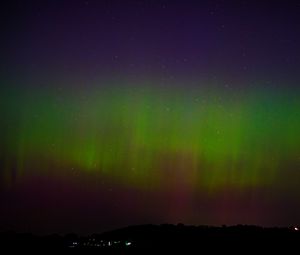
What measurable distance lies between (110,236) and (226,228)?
18.5m

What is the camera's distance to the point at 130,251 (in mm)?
53375

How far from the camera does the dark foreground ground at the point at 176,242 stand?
53812 millimetres

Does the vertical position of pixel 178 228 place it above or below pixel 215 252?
above

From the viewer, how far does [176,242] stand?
2501 inches

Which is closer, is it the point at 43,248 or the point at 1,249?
the point at 1,249

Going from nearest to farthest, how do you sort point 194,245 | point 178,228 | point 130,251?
point 130,251 → point 194,245 → point 178,228

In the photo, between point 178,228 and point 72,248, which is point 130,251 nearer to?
point 72,248

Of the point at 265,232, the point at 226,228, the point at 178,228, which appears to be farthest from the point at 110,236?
the point at 265,232

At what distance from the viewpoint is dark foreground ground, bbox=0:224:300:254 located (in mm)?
53812

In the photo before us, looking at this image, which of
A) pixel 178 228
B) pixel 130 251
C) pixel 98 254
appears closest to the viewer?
pixel 98 254

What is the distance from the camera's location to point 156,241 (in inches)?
2598

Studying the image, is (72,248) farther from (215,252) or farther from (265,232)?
(265,232)

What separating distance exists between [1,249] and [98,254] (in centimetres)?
1067

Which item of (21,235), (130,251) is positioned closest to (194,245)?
(130,251)
